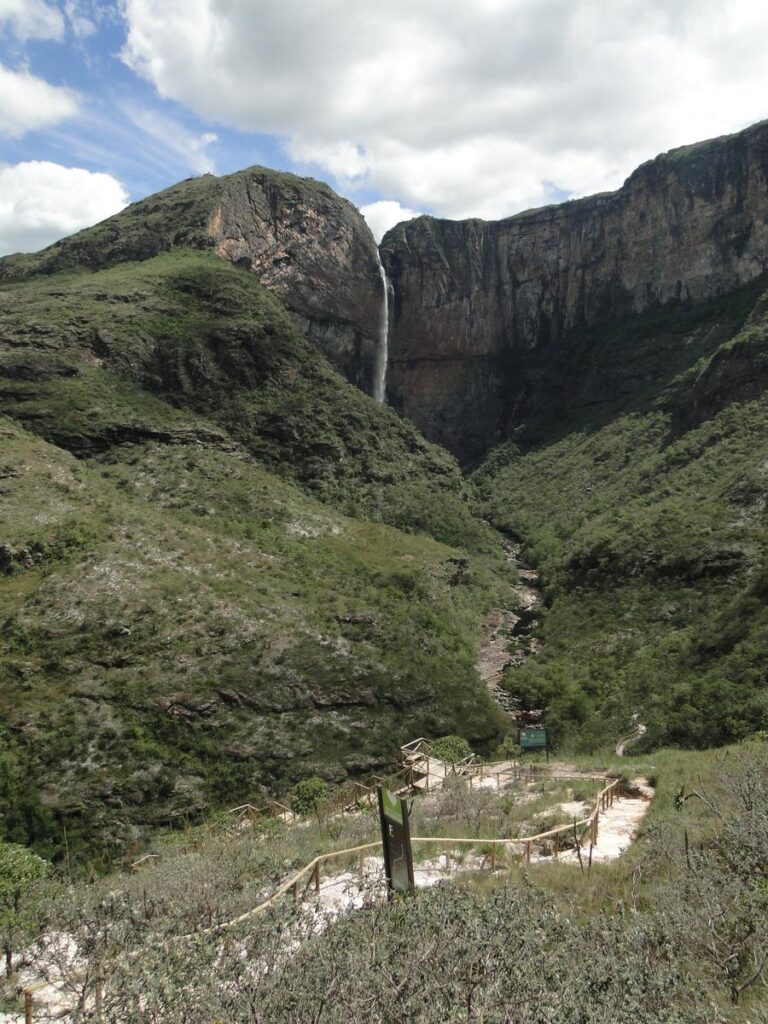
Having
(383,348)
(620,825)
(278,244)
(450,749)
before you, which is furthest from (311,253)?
(620,825)

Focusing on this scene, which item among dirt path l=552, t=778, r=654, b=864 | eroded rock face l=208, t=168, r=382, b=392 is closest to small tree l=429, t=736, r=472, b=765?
dirt path l=552, t=778, r=654, b=864

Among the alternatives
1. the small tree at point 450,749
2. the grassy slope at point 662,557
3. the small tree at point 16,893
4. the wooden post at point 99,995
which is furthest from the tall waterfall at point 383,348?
the wooden post at point 99,995

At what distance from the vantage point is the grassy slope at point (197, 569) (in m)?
24.8

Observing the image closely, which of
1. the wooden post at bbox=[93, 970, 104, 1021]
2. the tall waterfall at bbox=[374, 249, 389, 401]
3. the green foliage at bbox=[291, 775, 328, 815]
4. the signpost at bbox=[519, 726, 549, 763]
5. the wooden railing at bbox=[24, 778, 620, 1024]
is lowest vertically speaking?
the green foliage at bbox=[291, 775, 328, 815]

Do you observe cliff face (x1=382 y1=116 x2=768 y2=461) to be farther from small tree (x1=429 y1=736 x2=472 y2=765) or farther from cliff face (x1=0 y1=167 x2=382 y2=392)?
small tree (x1=429 y1=736 x2=472 y2=765)

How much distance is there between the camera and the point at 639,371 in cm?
7644

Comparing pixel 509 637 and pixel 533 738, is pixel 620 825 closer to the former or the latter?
pixel 533 738

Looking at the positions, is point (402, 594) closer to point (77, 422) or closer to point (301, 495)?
point (301, 495)

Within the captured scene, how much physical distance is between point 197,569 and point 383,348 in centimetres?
6458

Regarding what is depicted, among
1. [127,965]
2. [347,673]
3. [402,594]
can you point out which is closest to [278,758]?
[347,673]

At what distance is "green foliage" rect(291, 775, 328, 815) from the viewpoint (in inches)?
858

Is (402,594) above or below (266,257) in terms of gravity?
below

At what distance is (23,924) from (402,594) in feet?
106

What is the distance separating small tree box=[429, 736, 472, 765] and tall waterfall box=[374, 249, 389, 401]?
2644 inches
